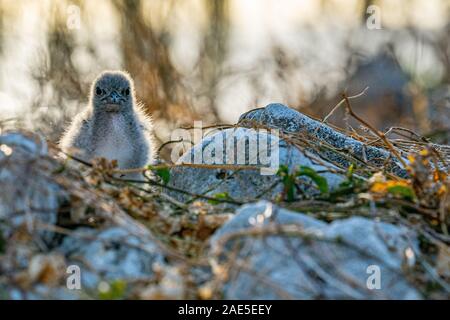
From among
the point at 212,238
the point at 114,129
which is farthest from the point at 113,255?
the point at 114,129

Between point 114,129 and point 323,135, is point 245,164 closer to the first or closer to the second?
point 323,135

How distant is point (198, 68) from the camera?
13172mm

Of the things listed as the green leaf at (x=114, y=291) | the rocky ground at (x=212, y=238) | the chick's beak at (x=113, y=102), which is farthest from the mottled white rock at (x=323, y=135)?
the green leaf at (x=114, y=291)

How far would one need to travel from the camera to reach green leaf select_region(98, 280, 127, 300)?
3846mm

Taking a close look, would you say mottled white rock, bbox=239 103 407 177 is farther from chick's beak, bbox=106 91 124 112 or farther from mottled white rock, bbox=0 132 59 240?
mottled white rock, bbox=0 132 59 240

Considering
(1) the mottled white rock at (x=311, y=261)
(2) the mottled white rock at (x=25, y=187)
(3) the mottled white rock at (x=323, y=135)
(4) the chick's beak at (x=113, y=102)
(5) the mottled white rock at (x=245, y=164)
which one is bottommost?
(1) the mottled white rock at (x=311, y=261)

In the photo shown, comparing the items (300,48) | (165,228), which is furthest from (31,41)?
(165,228)

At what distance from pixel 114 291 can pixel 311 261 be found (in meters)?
0.79

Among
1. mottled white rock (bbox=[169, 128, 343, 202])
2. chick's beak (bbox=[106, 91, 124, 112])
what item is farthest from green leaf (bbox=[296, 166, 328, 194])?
chick's beak (bbox=[106, 91, 124, 112])

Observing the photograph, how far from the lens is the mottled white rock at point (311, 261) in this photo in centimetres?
394

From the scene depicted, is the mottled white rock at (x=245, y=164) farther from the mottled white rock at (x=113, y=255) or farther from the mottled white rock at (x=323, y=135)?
the mottled white rock at (x=113, y=255)

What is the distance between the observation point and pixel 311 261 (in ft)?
13.1
